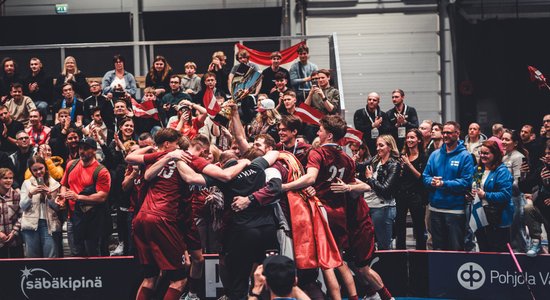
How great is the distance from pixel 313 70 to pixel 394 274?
500cm

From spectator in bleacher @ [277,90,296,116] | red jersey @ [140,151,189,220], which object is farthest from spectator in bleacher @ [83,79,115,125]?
red jersey @ [140,151,189,220]

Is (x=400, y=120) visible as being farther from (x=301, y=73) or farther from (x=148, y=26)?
(x=148, y=26)

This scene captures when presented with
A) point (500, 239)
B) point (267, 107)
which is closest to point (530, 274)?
point (500, 239)

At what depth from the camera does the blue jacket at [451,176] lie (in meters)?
13.4

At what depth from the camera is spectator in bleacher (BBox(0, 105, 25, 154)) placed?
1666 cm

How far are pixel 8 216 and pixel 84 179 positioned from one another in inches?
52.8

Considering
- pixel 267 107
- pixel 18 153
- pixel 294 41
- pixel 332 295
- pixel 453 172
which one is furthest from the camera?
pixel 294 41

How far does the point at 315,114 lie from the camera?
1527 cm

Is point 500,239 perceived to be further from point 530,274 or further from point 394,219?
point 394,219

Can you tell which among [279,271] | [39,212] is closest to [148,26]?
[39,212]

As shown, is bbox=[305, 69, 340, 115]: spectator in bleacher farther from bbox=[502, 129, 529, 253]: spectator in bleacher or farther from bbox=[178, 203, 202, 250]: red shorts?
bbox=[178, 203, 202, 250]: red shorts

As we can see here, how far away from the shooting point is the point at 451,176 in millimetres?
13555

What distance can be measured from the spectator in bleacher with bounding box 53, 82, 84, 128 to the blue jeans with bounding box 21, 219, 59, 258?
9.60 ft

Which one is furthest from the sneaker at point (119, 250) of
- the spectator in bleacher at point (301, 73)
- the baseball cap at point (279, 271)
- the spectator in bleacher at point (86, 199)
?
the baseball cap at point (279, 271)
